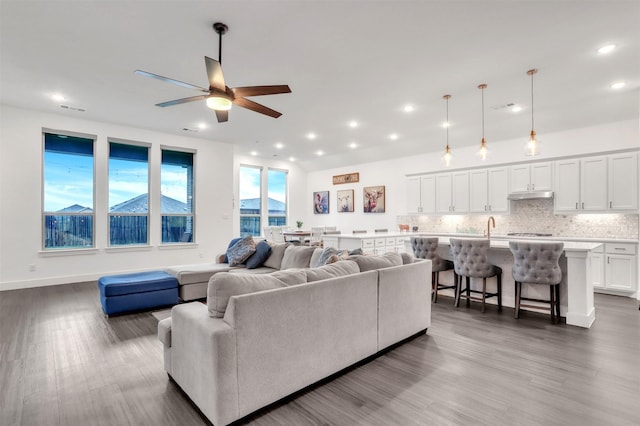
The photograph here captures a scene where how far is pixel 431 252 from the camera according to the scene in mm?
4680

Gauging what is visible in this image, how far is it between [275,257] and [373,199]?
4968mm

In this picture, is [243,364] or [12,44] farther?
[12,44]

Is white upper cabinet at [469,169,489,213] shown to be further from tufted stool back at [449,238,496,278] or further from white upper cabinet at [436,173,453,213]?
tufted stool back at [449,238,496,278]

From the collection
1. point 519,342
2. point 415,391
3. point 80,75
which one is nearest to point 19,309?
point 80,75

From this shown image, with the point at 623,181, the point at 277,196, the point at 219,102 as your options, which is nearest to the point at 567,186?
the point at 623,181

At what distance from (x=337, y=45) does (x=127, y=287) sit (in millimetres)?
3863

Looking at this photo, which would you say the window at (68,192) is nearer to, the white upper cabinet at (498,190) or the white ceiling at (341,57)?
the white ceiling at (341,57)

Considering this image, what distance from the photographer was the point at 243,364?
6.09 feet

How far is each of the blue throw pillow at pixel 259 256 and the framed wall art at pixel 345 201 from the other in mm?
5140

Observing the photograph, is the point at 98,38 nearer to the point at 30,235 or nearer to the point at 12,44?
the point at 12,44

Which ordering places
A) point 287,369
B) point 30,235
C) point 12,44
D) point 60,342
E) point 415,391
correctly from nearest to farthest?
point 287,369 < point 415,391 < point 60,342 < point 12,44 < point 30,235

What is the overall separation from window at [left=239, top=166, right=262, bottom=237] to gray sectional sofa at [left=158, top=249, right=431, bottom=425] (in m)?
7.05

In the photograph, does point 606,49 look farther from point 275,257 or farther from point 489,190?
point 275,257

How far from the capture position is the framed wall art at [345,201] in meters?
9.75
